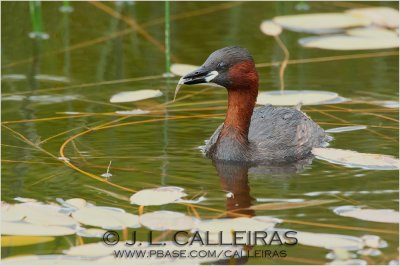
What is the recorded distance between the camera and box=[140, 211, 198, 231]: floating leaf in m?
7.66

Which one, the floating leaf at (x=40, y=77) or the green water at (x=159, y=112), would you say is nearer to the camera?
the green water at (x=159, y=112)

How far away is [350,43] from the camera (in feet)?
42.6

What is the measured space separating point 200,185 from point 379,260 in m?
2.16

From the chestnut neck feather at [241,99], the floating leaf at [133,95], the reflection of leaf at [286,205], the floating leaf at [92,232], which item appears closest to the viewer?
the floating leaf at [92,232]

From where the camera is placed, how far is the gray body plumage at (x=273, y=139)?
9914mm

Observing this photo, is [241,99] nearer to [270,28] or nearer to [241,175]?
[241,175]

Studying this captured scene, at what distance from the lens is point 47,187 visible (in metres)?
8.79

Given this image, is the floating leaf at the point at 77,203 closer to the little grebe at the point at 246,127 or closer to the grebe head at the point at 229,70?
the little grebe at the point at 246,127

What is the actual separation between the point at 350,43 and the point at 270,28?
108cm

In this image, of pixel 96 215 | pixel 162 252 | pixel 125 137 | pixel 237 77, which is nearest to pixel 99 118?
pixel 125 137

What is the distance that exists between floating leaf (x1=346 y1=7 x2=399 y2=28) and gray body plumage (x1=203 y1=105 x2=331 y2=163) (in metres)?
3.43

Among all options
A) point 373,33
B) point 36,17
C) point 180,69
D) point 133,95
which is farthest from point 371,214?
point 36,17

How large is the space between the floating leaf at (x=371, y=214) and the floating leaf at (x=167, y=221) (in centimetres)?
108

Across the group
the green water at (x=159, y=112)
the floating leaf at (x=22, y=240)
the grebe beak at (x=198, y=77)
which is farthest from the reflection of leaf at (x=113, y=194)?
the grebe beak at (x=198, y=77)
